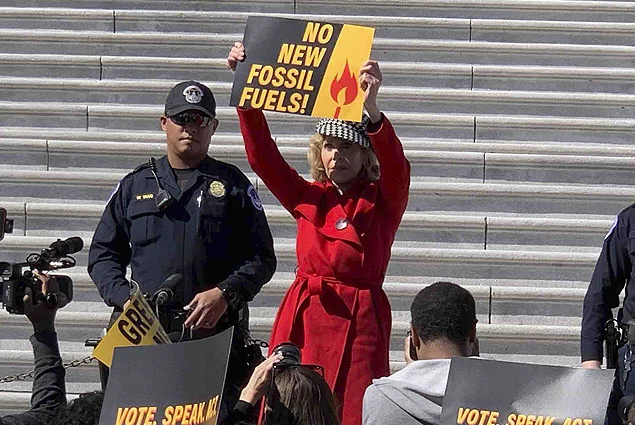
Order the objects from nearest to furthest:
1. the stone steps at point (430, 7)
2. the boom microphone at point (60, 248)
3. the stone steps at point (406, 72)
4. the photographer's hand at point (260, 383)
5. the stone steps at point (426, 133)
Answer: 1. the photographer's hand at point (260, 383)
2. the boom microphone at point (60, 248)
3. the stone steps at point (426, 133)
4. the stone steps at point (406, 72)
5. the stone steps at point (430, 7)

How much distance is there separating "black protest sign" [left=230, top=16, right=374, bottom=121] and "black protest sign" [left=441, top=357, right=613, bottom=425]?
1700mm

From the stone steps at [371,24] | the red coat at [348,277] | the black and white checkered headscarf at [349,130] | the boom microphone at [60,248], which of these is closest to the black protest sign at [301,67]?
the black and white checkered headscarf at [349,130]

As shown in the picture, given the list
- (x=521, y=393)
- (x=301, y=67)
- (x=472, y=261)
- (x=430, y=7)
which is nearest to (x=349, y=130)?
(x=301, y=67)

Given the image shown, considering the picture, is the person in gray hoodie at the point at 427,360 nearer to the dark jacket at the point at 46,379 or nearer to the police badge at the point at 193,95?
the dark jacket at the point at 46,379

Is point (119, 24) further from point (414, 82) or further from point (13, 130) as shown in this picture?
point (414, 82)

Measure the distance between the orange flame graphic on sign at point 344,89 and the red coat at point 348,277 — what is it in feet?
0.44

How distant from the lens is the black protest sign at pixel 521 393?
11.2ft

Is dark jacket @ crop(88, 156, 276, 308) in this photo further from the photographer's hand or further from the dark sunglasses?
the photographer's hand

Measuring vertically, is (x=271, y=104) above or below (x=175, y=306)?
above

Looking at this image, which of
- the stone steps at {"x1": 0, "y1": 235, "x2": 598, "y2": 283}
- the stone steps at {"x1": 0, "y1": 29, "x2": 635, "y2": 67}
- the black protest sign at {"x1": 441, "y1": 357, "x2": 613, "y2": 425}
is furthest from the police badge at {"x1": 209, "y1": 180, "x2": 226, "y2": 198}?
the stone steps at {"x1": 0, "y1": 29, "x2": 635, "y2": 67}

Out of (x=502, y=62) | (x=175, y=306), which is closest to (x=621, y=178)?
(x=502, y=62)

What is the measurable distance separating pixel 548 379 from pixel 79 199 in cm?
491

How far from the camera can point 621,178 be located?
790 cm

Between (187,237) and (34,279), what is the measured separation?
0.97m
